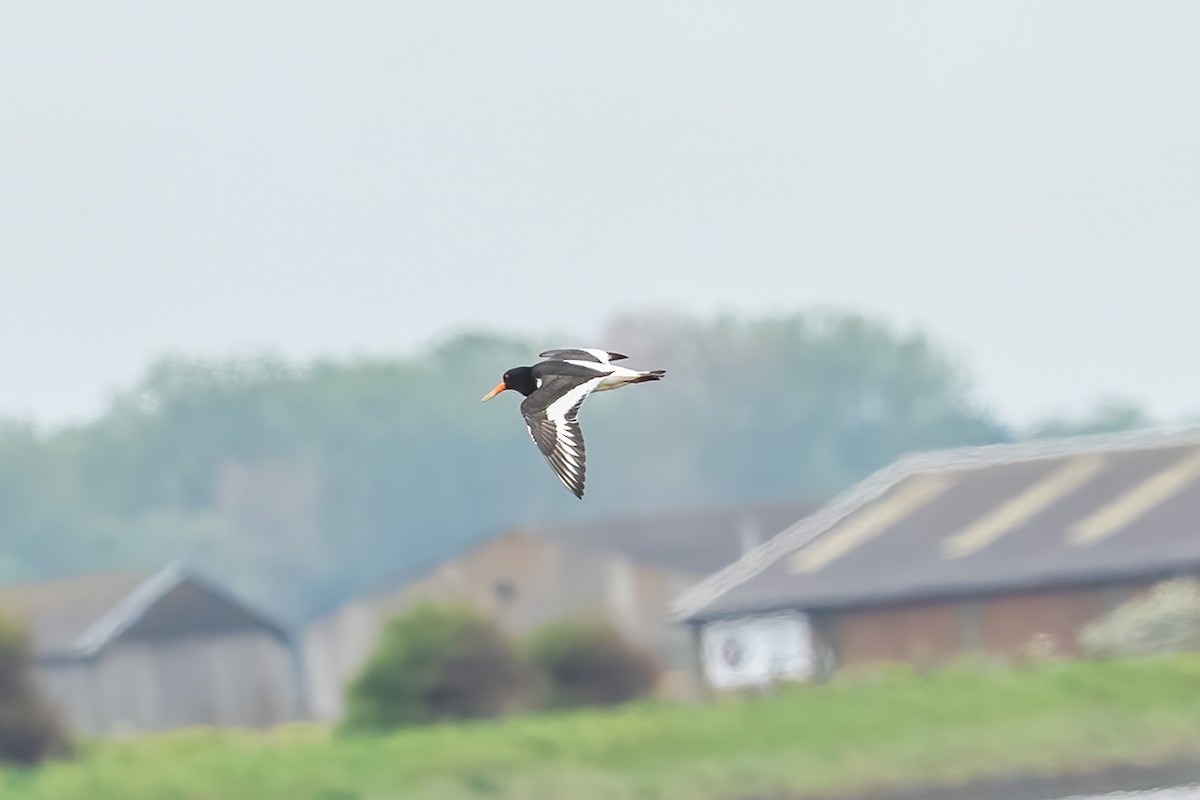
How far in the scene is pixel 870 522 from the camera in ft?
180

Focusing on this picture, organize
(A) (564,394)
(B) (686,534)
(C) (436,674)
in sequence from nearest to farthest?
(A) (564,394) < (C) (436,674) < (B) (686,534)

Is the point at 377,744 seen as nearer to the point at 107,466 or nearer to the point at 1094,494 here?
the point at 1094,494

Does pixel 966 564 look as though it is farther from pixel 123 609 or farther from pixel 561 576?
pixel 123 609

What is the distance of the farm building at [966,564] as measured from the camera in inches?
1906

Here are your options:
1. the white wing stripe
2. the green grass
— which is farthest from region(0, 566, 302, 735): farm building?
the white wing stripe

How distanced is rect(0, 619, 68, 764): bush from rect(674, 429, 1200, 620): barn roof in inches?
532

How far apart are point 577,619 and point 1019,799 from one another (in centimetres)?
1133

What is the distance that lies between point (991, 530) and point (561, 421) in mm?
A: 34881

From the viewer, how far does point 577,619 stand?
4550 cm

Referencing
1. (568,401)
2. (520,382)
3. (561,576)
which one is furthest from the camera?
(561,576)

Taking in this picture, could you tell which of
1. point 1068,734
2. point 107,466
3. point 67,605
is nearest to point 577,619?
point 1068,734

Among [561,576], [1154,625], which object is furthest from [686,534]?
[1154,625]

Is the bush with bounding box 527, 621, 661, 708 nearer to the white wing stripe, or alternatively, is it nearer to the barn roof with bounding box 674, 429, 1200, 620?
the barn roof with bounding box 674, 429, 1200, 620

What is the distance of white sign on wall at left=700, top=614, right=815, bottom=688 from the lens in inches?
1906
